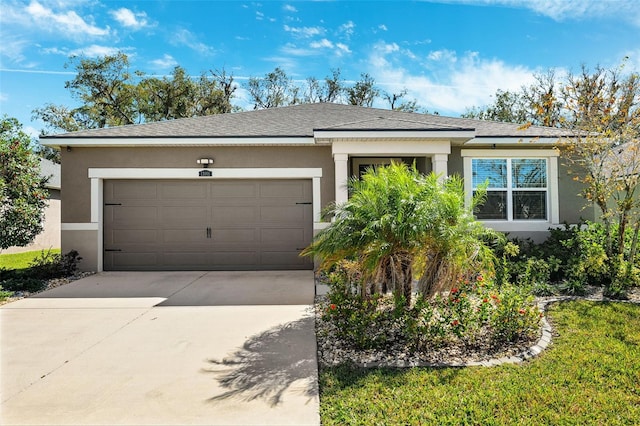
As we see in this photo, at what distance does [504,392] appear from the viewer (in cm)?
321

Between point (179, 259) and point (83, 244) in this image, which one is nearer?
point (83, 244)

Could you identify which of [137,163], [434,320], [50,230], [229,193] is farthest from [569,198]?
[50,230]

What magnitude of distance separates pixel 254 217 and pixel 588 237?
301 inches

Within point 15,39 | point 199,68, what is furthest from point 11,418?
point 199,68

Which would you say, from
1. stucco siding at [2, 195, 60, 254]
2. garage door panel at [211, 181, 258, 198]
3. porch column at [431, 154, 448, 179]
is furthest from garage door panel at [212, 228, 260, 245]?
stucco siding at [2, 195, 60, 254]

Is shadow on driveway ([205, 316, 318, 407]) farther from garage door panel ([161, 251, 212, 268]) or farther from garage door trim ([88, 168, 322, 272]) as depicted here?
garage door panel ([161, 251, 212, 268])

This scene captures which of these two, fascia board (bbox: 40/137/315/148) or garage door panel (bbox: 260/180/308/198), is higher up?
fascia board (bbox: 40/137/315/148)

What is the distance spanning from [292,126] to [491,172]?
213 inches

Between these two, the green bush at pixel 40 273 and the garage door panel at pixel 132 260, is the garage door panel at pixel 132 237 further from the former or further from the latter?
the green bush at pixel 40 273

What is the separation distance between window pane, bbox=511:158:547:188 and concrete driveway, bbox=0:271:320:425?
634 centimetres

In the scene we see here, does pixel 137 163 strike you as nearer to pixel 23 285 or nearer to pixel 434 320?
pixel 23 285

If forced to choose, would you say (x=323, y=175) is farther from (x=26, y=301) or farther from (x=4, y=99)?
(x=4, y=99)

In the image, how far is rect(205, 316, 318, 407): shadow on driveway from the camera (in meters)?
3.33

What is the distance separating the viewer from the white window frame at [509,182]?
9445 mm
